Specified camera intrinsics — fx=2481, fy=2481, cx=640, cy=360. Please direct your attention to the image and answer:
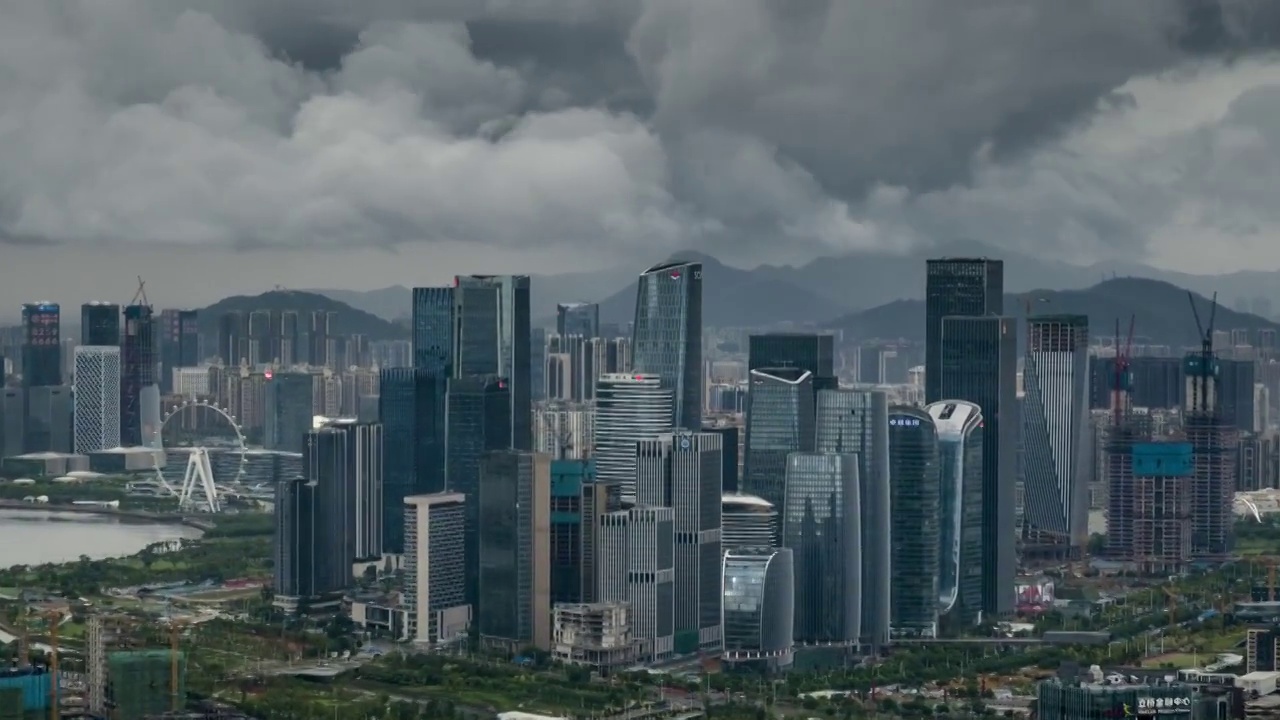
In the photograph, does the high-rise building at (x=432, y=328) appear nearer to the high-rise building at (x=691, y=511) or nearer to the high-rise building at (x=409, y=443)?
the high-rise building at (x=409, y=443)

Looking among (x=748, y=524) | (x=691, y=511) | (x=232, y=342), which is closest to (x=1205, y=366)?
(x=748, y=524)

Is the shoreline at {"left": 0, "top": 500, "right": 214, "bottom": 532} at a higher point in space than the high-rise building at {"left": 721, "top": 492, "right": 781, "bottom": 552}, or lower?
lower

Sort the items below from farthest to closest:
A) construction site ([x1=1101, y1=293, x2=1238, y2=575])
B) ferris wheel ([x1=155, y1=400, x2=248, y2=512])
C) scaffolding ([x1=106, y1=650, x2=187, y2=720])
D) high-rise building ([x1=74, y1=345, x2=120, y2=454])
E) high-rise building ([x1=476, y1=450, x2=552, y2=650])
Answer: high-rise building ([x1=74, y1=345, x2=120, y2=454]) → ferris wheel ([x1=155, y1=400, x2=248, y2=512]) → construction site ([x1=1101, y1=293, x2=1238, y2=575]) → high-rise building ([x1=476, y1=450, x2=552, y2=650]) → scaffolding ([x1=106, y1=650, x2=187, y2=720])

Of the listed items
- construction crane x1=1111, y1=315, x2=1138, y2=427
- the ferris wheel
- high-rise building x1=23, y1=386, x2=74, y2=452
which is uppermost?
construction crane x1=1111, y1=315, x2=1138, y2=427

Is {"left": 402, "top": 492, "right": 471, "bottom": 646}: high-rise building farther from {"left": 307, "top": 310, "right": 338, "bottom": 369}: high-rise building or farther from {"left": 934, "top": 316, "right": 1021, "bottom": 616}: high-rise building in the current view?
{"left": 307, "top": 310, "right": 338, "bottom": 369}: high-rise building

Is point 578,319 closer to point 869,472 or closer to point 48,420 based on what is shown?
point 869,472

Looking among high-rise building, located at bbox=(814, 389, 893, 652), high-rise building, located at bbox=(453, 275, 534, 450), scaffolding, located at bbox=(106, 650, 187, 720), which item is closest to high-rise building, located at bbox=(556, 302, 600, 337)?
high-rise building, located at bbox=(453, 275, 534, 450)
